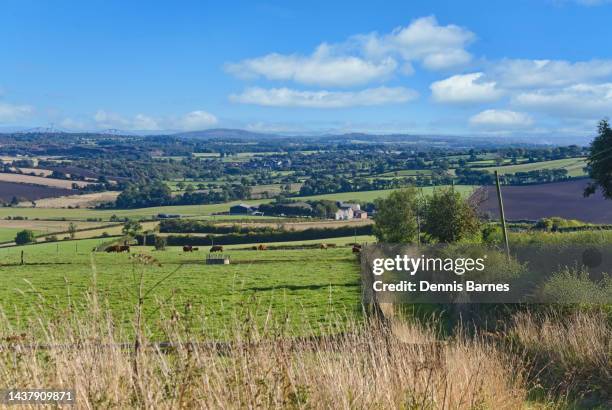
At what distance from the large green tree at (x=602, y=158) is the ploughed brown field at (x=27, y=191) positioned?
10346cm

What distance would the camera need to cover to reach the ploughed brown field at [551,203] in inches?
1642

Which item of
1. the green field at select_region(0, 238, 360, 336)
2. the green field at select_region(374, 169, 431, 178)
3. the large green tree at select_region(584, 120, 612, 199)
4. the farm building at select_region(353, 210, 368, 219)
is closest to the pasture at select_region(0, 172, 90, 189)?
the green field at select_region(374, 169, 431, 178)

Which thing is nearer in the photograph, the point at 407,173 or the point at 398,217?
the point at 398,217

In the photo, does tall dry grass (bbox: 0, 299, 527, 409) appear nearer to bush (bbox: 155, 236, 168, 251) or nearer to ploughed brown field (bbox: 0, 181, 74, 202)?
bush (bbox: 155, 236, 168, 251)

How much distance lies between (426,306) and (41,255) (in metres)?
40.7

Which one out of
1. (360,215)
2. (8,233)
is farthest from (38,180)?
(360,215)

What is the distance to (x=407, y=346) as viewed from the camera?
5996mm

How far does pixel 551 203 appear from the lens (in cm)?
5197

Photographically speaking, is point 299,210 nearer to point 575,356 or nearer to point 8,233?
point 8,233

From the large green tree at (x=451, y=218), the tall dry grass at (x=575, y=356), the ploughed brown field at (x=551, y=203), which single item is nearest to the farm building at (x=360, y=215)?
the ploughed brown field at (x=551, y=203)

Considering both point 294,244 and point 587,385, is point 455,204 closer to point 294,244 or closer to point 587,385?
point 587,385

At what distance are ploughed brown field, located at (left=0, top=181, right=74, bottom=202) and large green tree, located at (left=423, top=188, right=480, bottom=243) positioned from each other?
3912 inches

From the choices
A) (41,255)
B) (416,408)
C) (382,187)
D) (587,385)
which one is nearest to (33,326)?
(416,408)

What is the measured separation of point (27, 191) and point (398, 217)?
100 meters
